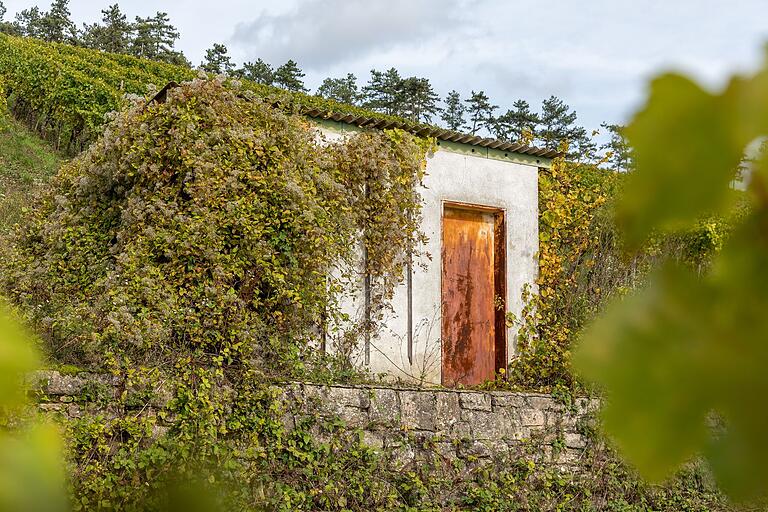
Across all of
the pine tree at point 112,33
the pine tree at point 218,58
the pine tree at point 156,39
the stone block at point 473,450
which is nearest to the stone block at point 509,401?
the stone block at point 473,450

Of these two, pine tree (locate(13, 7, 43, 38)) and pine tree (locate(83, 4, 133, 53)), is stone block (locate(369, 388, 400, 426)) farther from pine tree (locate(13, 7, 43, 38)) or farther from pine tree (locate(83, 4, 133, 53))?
pine tree (locate(13, 7, 43, 38))

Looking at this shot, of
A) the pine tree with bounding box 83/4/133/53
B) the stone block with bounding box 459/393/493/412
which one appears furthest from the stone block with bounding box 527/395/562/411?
the pine tree with bounding box 83/4/133/53

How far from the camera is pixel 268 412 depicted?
20.4ft

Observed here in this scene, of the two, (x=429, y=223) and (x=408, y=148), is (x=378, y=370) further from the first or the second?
(x=408, y=148)

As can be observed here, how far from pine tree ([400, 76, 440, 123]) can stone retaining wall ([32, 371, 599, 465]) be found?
102ft

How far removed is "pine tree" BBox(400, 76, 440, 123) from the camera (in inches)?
1481

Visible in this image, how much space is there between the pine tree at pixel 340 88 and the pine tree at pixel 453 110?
7.41m

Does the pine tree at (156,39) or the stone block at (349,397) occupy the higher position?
the pine tree at (156,39)

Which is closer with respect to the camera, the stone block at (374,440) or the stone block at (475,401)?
the stone block at (374,440)

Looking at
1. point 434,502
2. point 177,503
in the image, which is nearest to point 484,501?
point 434,502

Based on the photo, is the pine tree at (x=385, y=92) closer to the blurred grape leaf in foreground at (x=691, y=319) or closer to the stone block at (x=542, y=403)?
the stone block at (x=542, y=403)

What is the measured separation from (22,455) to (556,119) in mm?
36068

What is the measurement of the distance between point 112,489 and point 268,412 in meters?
1.29

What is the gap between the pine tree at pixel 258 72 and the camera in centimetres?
3741
